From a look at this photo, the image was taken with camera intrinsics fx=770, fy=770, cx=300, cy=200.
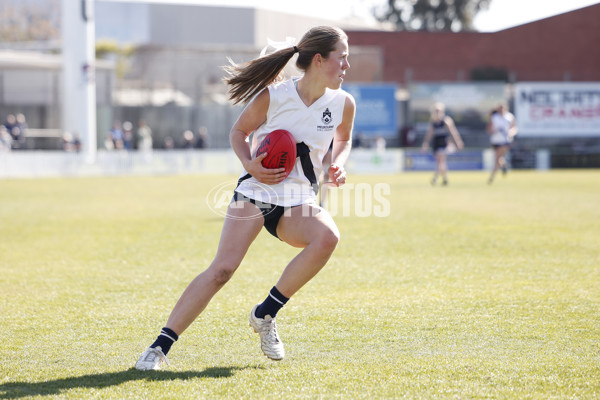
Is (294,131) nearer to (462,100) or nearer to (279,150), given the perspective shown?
(279,150)

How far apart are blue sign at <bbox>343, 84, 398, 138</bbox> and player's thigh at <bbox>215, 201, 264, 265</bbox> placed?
36397mm

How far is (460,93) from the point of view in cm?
3988

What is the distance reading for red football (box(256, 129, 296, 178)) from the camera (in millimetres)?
4371

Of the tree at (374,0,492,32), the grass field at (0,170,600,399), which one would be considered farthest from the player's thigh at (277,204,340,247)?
the tree at (374,0,492,32)

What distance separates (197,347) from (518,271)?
4.17 m

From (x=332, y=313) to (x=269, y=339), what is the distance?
4.81ft

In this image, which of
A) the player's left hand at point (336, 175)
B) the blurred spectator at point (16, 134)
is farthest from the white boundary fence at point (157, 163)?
the player's left hand at point (336, 175)

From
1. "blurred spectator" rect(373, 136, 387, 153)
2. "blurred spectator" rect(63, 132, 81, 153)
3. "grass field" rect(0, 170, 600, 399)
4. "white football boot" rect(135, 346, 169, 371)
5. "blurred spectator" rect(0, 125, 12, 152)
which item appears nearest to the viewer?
"grass field" rect(0, 170, 600, 399)

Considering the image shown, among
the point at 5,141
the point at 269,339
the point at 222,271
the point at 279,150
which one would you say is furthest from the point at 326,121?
the point at 5,141

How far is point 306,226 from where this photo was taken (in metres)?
4.46

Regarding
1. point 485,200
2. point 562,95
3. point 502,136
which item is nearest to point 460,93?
point 562,95

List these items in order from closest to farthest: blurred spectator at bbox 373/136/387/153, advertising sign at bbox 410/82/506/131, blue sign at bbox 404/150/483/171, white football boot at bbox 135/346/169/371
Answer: white football boot at bbox 135/346/169/371
blue sign at bbox 404/150/483/171
blurred spectator at bbox 373/136/387/153
advertising sign at bbox 410/82/506/131

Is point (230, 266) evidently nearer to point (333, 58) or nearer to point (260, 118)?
point (260, 118)

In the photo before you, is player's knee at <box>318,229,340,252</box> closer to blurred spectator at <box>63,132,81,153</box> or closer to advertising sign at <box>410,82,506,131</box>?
blurred spectator at <box>63,132,81,153</box>
